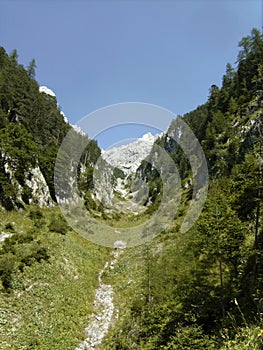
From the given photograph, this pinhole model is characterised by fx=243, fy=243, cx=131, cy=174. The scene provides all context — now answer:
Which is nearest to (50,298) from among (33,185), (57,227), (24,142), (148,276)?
(148,276)

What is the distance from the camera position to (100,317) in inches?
794

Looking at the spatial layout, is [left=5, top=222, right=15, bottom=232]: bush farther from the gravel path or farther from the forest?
the gravel path

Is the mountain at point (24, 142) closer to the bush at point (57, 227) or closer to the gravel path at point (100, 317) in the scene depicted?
the bush at point (57, 227)

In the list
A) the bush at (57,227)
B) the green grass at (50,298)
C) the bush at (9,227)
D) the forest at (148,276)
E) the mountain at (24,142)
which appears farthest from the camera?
the mountain at (24,142)

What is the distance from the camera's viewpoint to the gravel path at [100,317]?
1708cm

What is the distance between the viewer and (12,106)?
60.1 m

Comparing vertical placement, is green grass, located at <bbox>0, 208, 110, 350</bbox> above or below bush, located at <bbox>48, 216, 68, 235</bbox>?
below

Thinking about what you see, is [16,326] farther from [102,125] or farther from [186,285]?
[102,125]

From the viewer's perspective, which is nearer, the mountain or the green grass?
the green grass

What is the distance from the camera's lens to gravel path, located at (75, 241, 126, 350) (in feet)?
56.0

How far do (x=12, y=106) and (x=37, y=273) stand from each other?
2002 inches

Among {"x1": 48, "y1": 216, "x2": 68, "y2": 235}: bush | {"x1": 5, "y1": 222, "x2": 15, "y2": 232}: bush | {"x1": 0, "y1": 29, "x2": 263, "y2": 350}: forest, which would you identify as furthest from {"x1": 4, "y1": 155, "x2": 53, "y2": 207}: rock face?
{"x1": 5, "y1": 222, "x2": 15, "y2": 232}: bush

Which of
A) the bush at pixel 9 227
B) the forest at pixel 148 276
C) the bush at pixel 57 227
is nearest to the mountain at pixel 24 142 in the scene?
the forest at pixel 148 276

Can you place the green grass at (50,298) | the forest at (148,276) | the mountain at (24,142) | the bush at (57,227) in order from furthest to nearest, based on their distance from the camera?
the mountain at (24,142) < the bush at (57,227) < the green grass at (50,298) < the forest at (148,276)
